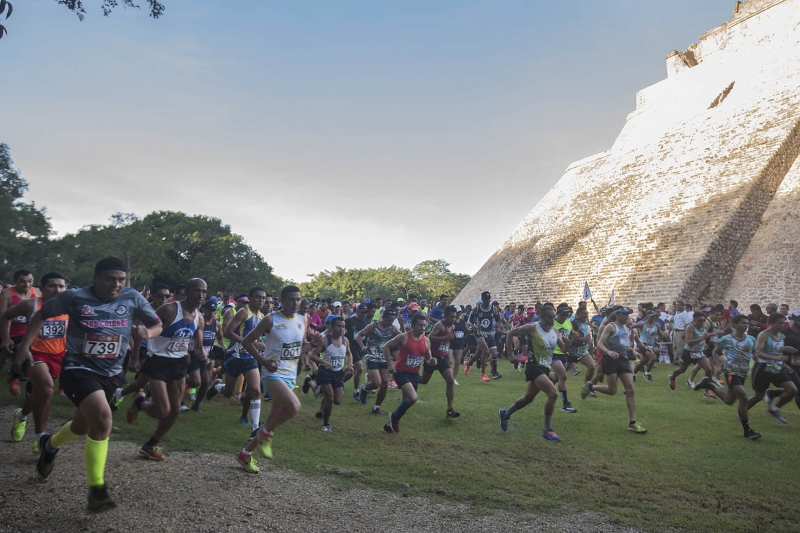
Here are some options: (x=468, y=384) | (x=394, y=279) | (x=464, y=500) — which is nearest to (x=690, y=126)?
(x=468, y=384)

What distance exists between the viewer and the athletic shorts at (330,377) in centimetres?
784

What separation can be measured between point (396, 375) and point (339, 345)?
3.74 ft

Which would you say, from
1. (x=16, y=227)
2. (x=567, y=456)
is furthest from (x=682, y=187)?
(x=16, y=227)

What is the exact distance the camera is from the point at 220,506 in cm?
429

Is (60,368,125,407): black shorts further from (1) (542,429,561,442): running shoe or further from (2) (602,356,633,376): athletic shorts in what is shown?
(2) (602,356,633,376): athletic shorts

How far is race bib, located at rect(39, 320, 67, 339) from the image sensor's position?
629cm

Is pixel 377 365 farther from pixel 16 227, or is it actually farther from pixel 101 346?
pixel 16 227

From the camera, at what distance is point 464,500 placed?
4820 millimetres

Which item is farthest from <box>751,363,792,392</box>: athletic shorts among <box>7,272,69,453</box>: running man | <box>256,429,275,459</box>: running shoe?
<box>7,272,69,453</box>: running man

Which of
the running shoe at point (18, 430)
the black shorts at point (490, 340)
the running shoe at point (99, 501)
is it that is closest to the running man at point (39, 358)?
the running shoe at point (18, 430)

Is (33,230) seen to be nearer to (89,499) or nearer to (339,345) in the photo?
(339,345)

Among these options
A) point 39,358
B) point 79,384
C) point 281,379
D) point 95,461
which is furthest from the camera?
point 39,358

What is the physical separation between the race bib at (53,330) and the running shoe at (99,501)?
10.4ft

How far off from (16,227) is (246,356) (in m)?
35.2
